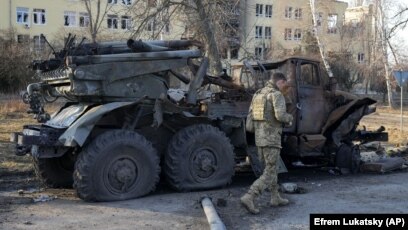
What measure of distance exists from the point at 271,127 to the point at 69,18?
51599mm

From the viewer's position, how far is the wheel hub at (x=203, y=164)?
978cm

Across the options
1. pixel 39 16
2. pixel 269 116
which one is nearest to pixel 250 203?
pixel 269 116

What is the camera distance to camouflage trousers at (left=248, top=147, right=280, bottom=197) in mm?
8328

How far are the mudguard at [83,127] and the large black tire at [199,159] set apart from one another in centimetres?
130

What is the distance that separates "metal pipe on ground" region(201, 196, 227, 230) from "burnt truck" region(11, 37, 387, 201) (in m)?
1.15

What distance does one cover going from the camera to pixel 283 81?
861 cm

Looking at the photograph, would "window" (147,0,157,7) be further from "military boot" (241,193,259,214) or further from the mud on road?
"military boot" (241,193,259,214)

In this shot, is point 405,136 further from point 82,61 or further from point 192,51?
point 82,61

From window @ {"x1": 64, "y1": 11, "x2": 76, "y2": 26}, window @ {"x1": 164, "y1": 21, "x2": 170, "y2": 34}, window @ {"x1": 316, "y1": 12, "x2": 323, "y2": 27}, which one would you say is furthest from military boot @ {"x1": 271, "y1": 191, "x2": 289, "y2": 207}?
window @ {"x1": 64, "y1": 11, "x2": 76, "y2": 26}

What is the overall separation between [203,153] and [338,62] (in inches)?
1715

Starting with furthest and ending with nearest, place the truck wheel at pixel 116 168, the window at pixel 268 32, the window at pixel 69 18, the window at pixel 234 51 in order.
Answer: the window at pixel 268 32 → the window at pixel 69 18 → the window at pixel 234 51 → the truck wheel at pixel 116 168

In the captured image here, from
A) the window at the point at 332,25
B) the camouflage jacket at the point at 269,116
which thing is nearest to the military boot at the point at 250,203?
the camouflage jacket at the point at 269,116

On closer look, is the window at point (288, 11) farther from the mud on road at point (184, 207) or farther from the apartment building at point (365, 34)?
the mud on road at point (184, 207)

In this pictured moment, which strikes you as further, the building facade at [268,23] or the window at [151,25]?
the building facade at [268,23]
